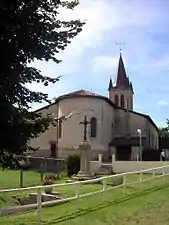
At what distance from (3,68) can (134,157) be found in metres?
53.7

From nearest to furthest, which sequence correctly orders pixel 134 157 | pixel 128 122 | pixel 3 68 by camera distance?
1. pixel 3 68
2. pixel 134 157
3. pixel 128 122

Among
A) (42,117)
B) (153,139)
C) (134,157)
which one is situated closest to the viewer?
(42,117)

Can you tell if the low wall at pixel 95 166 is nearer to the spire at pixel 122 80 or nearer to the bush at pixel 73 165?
the bush at pixel 73 165

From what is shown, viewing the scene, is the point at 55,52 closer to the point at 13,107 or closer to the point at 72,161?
the point at 13,107

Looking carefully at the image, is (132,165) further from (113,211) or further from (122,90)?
(122,90)

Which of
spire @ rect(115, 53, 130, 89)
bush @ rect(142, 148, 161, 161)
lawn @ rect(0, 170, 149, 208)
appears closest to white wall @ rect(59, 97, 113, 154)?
bush @ rect(142, 148, 161, 161)

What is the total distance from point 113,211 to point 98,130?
48.8 metres

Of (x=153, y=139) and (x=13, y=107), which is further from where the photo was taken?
(x=153, y=139)

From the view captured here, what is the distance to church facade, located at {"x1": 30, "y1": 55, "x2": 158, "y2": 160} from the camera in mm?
62031

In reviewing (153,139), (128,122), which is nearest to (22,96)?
(128,122)

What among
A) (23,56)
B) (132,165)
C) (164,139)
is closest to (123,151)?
(132,165)

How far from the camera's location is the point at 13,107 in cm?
1025

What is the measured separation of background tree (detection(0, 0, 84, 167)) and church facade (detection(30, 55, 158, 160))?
155 ft

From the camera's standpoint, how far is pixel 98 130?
6341 centimetres
